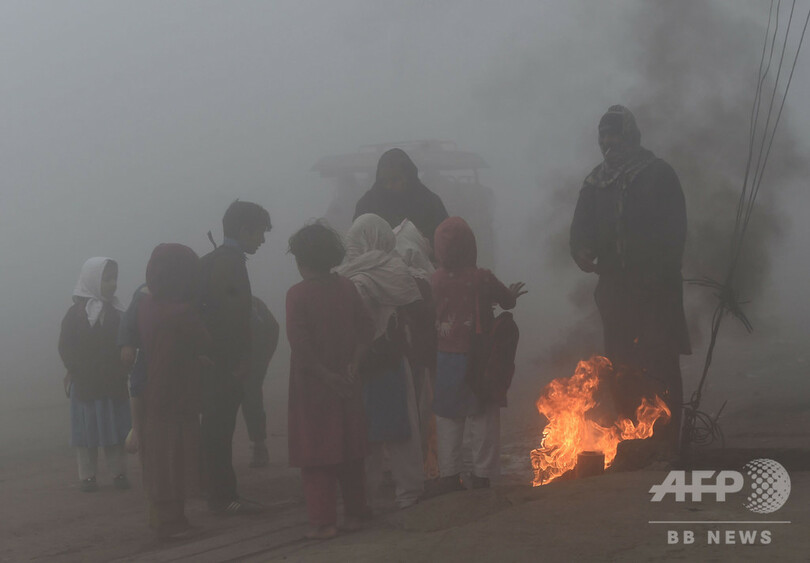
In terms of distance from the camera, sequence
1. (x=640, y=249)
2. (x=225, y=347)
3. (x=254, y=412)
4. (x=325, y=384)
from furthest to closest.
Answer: (x=254, y=412) < (x=640, y=249) < (x=225, y=347) < (x=325, y=384)

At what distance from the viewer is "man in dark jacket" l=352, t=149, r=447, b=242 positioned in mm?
7496

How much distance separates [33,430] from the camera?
1187 cm

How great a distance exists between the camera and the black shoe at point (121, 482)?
24.8 ft

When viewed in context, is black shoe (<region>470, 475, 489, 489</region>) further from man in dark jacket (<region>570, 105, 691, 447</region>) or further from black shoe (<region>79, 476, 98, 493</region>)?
black shoe (<region>79, 476, 98, 493</region>)

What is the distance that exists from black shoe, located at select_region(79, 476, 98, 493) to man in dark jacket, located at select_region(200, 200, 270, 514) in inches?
63.9

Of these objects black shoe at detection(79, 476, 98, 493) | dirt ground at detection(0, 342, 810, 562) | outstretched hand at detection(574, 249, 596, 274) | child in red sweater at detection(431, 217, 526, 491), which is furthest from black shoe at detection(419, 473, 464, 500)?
black shoe at detection(79, 476, 98, 493)

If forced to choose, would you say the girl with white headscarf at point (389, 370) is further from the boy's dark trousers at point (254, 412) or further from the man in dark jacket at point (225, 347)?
the boy's dark trousers at point (254, 412)

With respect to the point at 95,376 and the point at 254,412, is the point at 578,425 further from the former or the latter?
the point at 95,376

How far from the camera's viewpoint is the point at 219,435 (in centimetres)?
620

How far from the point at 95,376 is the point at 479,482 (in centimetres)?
325

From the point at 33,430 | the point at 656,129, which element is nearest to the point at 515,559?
the point at 33,430

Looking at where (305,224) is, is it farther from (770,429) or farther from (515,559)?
(770,429)

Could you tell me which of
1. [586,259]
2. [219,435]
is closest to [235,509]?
[219,435]

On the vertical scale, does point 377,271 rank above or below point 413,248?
below
